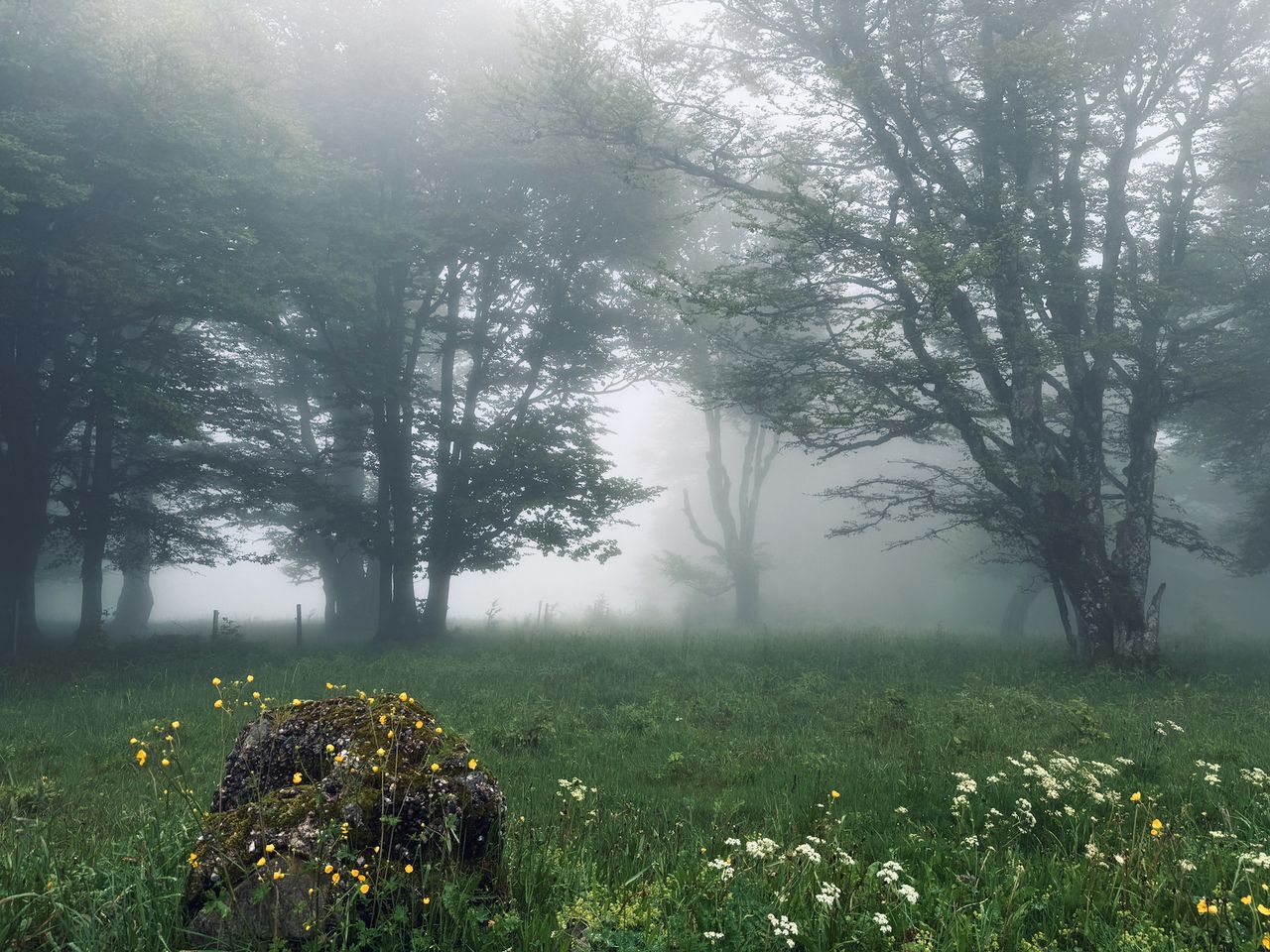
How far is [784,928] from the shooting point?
3443 mm

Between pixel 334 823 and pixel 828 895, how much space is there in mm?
2169

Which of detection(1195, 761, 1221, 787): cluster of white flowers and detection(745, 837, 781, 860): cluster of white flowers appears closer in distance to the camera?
detection(745, 837, 781, 860): cluster of white flowers

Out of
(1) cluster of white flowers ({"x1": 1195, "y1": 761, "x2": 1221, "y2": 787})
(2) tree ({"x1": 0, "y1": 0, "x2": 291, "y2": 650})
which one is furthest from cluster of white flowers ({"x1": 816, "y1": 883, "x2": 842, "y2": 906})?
(2) tree ({"x1": 0, "y1": 0, "x2": 291, "y2": 650})

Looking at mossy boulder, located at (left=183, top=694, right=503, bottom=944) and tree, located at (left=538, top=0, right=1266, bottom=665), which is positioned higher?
tree, located at (left=538, top=0, right=1266, bottom=665)

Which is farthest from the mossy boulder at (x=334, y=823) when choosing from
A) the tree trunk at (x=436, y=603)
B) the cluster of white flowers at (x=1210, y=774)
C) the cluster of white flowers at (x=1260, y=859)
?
the tree trunk at (x=436, y=603)

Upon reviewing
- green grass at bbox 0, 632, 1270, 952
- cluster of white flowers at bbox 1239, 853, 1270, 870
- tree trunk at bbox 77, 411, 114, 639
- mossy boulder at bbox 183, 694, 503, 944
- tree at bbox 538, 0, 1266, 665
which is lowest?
green grass at bbox 0, 632, 1270, 952

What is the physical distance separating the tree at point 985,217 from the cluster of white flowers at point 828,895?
12.2m

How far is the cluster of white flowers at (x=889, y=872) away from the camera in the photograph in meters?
3.85

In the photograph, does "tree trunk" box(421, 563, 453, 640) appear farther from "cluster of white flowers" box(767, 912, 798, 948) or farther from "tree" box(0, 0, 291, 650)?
"cluster of white flowers" box(767, 912, 798, 948)

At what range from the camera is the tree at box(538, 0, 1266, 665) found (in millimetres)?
15531

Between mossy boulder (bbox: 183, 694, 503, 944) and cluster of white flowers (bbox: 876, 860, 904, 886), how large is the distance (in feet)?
5.96

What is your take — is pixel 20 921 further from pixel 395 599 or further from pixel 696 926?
pixel 395 599

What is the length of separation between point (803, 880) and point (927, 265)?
1236 centimetres

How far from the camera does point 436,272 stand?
77.0 feet
